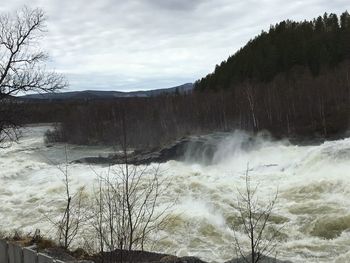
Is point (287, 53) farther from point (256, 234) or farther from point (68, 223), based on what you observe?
point (68, 223)

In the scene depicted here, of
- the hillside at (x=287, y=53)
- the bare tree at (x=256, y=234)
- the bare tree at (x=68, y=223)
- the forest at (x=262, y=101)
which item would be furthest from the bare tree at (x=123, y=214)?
the hillside at (x=287, y=53)

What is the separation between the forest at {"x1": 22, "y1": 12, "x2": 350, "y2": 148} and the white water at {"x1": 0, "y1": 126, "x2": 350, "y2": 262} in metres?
10.5

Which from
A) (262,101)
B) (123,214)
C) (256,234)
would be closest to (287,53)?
(262,101)

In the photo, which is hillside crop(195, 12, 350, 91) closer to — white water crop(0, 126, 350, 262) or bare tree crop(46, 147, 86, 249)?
white water crop(0, 126, 350, 262)

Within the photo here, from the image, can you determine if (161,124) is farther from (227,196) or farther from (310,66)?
(227,196)

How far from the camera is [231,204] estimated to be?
740 inches

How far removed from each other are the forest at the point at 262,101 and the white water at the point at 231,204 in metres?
10.5

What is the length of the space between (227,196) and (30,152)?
38.6 meters

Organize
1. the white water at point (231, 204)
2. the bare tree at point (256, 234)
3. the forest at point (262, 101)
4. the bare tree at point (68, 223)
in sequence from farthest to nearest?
the forest at point (262, 101) → the white water at point (231, 204) → the bare tree at point (68, 223) → the bare tree at point (256, 234)

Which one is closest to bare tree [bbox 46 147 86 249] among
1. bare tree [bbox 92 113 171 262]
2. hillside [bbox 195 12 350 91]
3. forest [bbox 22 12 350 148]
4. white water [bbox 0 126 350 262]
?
bare tree [bbox 92 113 171 262]

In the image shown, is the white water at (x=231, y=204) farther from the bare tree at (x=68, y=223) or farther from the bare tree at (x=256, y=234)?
the bare tree at (x=68, y=223)

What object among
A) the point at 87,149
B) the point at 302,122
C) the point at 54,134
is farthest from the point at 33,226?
the point at 54,134

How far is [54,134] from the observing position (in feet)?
240

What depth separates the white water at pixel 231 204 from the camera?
1366cm
